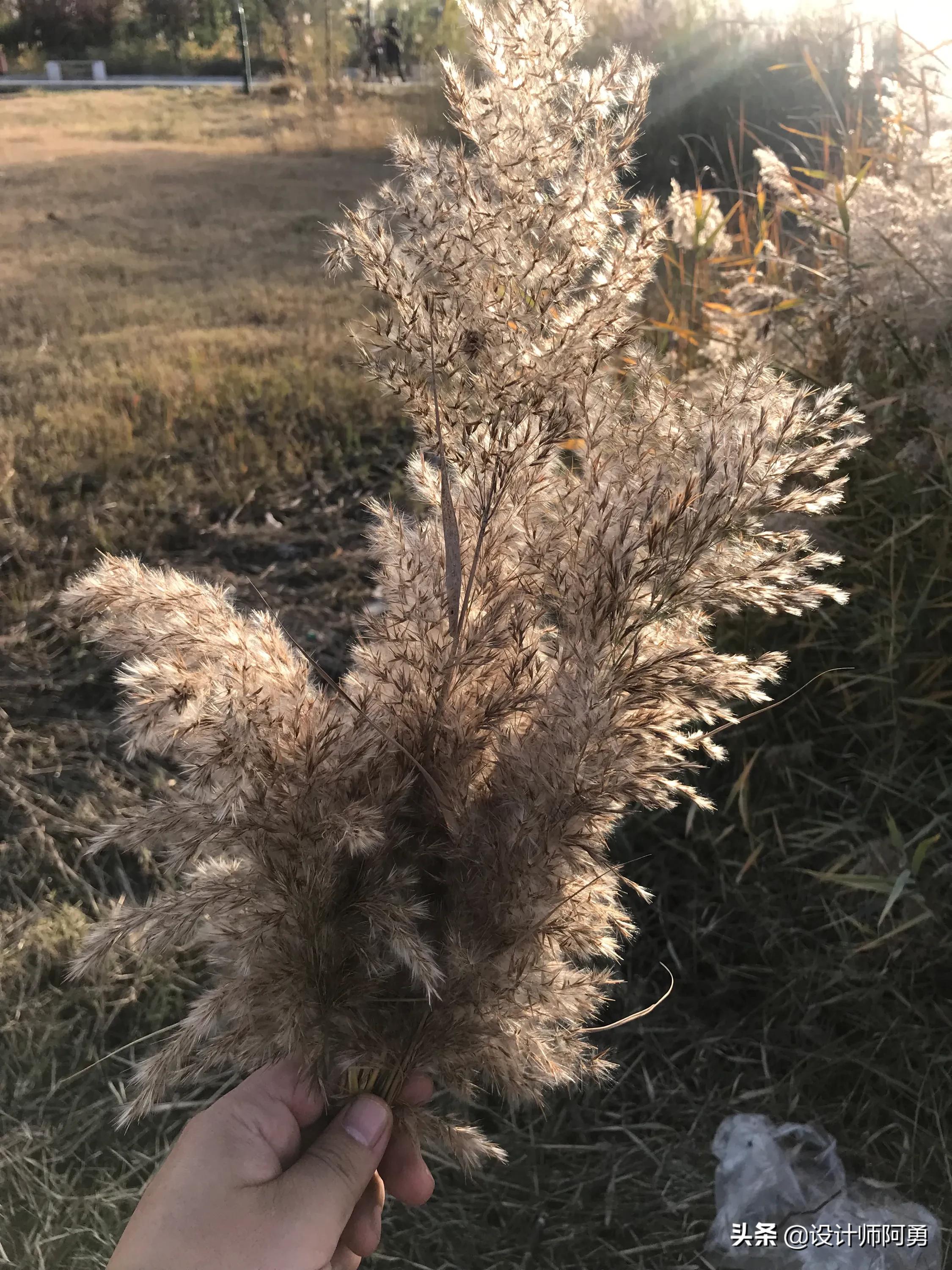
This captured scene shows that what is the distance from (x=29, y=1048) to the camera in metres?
1.74

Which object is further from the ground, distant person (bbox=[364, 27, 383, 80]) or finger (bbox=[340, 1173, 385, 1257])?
distant person (bbox=[364, 27, 383, 80])

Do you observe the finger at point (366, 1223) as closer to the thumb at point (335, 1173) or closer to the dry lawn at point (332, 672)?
the thumb at point (335, 1173)

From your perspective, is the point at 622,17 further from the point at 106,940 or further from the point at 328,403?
the point at 106,940

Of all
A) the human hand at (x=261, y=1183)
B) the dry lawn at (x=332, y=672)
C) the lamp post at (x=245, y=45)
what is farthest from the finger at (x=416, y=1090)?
the lamp post at (x=245, y=45)

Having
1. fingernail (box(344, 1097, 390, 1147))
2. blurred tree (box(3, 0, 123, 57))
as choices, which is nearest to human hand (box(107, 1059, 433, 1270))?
fingernail (box(344, 1097, 390, 1147))

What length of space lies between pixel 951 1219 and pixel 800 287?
2.07 metres

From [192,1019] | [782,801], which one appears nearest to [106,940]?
[192,1019]

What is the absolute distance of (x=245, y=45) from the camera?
8.10 feet

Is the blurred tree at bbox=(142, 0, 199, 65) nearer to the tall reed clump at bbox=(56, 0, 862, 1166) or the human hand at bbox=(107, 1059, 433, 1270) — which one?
the tall reed clump at bbox=(56, 0, 862, 1166)

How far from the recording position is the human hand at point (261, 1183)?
918mm

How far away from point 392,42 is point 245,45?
1.31 ft

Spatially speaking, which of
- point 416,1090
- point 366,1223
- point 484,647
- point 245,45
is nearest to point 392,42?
point 245,45

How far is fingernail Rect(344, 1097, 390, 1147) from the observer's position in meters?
1.00

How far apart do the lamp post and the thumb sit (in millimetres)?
2566
